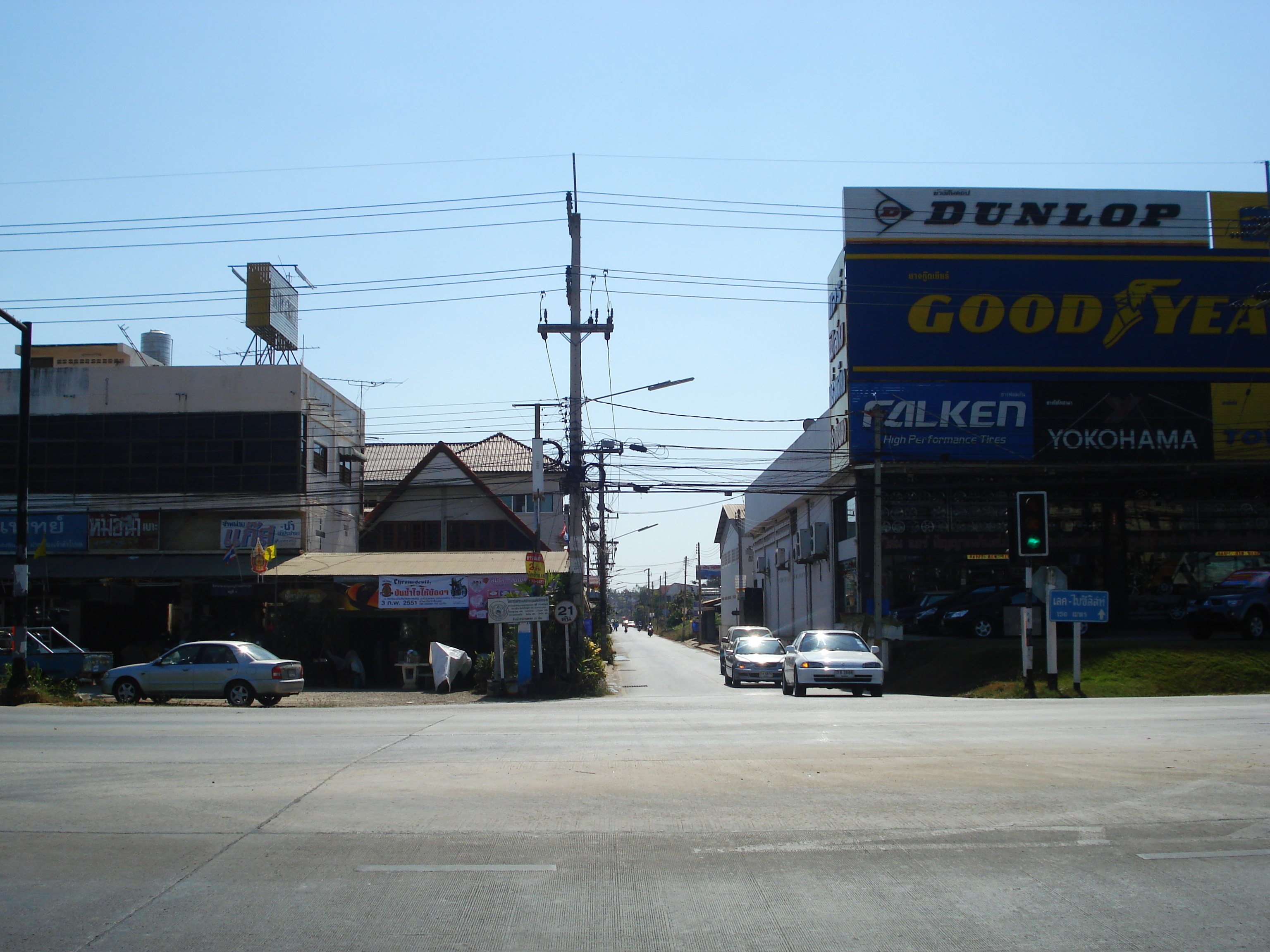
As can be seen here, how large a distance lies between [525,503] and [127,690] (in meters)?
34.8

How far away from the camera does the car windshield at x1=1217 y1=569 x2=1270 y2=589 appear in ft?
96.2

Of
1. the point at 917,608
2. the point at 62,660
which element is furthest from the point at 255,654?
the point at 917,608

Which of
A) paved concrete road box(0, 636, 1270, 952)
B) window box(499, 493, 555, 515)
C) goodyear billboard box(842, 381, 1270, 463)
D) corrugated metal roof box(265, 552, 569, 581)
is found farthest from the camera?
window box(499, 493, 555, 515)

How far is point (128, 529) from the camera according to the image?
120 feet

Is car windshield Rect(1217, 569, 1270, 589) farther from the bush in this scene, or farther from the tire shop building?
the bush

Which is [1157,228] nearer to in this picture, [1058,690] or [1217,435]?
[1217,435]

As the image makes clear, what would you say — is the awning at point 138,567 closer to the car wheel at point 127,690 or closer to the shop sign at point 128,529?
the shop sign at point 128,529

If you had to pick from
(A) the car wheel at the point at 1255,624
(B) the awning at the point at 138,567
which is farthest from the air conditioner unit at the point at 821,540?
(B) the awning at the point at 138,567

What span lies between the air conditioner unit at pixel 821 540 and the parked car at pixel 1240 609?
1667 centimetres

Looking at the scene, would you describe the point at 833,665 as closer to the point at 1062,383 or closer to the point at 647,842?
the point at 647,842

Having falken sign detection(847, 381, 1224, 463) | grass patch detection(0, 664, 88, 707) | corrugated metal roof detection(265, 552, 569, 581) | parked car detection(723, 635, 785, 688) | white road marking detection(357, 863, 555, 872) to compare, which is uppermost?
falken sign detection(847, 381, 1224, 463)

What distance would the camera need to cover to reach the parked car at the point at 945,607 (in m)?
34.6

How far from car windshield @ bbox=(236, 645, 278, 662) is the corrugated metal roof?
9283mm

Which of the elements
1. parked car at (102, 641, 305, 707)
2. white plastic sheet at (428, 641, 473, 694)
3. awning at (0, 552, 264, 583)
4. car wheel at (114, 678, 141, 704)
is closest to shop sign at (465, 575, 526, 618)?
white plastic sheet at (428, 641, 473, 694)
